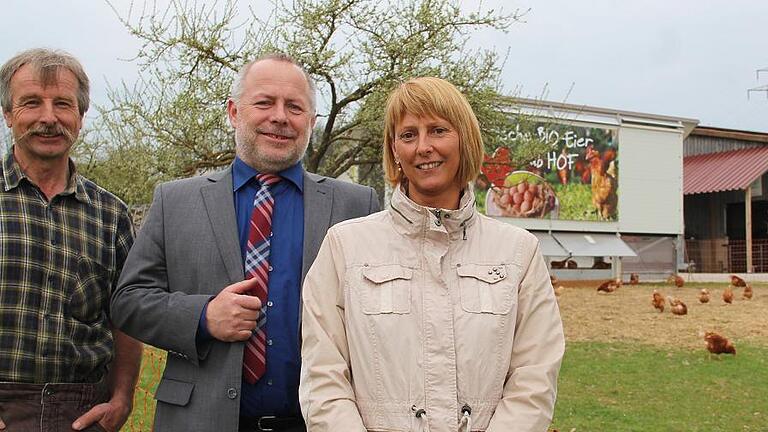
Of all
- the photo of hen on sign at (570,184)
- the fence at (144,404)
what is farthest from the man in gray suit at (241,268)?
the photo of hen on sign at (570,184)

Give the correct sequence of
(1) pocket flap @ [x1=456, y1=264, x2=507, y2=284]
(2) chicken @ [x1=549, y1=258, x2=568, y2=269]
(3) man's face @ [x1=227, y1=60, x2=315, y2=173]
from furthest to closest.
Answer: (2) chicken @ [x1=549, y1=258, x2=568, y2=269]
(3) man's face @ [x1=227, y1=60, x2=315, y2=173]
(1) pocket flap @ [x1=456, y1=264, x2=507, y2=284]

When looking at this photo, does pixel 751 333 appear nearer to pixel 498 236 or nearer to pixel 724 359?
pixel 724 359

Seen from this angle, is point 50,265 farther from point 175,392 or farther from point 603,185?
point 603,185

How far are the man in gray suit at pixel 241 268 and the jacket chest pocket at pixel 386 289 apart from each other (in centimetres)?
47

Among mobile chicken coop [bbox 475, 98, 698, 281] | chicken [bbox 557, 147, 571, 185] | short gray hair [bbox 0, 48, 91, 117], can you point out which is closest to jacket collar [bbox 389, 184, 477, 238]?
short gray hair [bbox 0, 48, 91, 117]

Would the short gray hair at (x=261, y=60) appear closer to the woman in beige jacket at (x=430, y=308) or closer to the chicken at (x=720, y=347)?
the woman in beige jacket at (x=430, y=308)

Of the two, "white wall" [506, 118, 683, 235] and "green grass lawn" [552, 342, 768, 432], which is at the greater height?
"white wall" [506, 118, 683, 235]

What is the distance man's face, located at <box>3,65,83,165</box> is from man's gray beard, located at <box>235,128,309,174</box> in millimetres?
639

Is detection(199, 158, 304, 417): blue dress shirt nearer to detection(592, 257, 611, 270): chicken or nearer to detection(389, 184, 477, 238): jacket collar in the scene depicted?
detection(389, 184, 477, 238): jacket collar

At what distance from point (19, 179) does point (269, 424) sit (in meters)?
1.28

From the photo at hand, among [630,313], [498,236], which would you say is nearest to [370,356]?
[498,236]

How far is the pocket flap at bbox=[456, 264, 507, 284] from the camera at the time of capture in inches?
93.6

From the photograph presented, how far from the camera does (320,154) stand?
43.7 feet

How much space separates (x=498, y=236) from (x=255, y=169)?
1.02 meters
